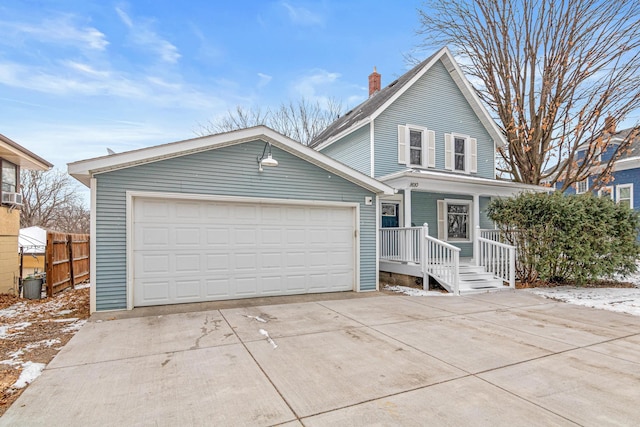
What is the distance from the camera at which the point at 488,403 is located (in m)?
2.95

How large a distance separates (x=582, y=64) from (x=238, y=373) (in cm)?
1637

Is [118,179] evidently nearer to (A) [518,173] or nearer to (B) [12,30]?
(B) [12,30]

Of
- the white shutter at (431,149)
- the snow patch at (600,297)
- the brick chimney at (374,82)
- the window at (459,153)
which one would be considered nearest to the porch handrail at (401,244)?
the snow patch at (600,297)

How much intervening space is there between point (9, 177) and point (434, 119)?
13.0 metres

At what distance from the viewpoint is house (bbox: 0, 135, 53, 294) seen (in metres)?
8.74

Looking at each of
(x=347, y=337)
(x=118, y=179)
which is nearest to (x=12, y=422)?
(x=347, y=337)

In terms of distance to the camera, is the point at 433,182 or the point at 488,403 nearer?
the point at 488,403

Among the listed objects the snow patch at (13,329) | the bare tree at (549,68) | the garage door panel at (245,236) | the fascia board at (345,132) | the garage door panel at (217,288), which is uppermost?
the bare tree at (549,68)

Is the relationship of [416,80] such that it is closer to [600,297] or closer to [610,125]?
[610,125]

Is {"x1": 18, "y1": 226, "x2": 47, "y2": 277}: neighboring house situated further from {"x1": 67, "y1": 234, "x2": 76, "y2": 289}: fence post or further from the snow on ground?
the snow on ground

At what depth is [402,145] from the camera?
1170cm

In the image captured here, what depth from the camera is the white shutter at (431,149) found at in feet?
39.5

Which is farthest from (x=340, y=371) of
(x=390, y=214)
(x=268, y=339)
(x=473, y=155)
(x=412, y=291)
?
(x=473, y=155)

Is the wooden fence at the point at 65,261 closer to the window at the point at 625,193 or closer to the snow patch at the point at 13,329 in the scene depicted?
the snow patch at the point at 13,329
